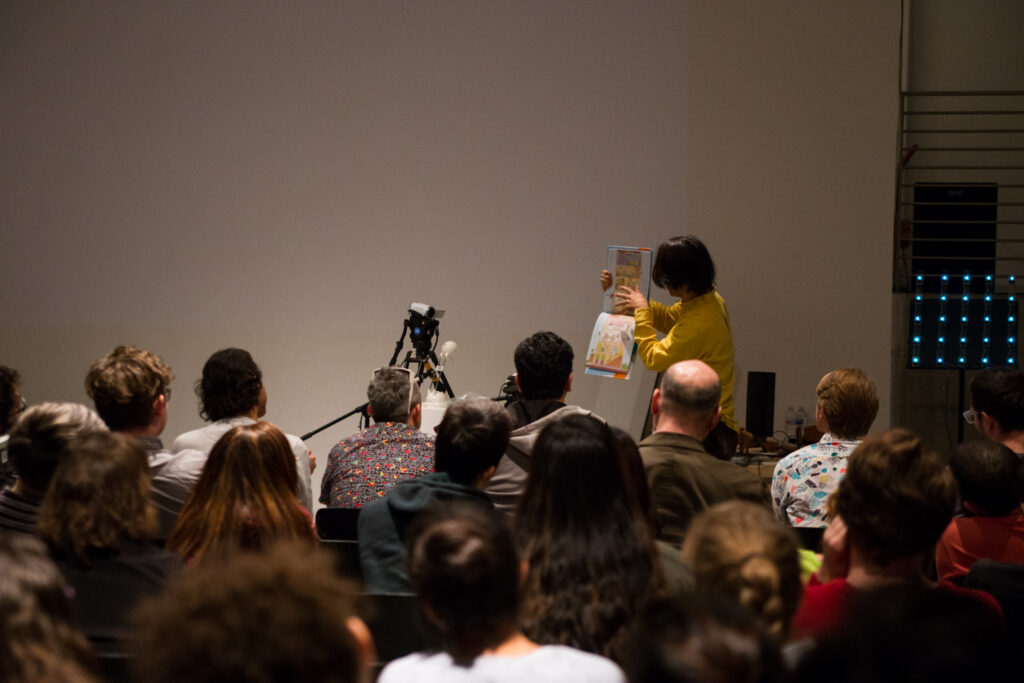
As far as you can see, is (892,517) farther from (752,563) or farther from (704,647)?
(704,647)

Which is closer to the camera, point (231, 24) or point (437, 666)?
point (437, 666)

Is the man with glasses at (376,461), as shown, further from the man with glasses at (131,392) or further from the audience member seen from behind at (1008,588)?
the audience member seen from behind at (1008,588)

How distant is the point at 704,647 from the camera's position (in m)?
1.01

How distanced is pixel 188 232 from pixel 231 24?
52.6 inches

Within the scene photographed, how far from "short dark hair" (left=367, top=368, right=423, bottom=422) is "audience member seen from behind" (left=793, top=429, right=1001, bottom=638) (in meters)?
1.84

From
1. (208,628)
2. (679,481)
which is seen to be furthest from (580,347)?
(208,628)

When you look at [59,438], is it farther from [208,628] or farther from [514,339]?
[514,339]

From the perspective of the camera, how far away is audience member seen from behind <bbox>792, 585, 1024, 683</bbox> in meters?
0.94

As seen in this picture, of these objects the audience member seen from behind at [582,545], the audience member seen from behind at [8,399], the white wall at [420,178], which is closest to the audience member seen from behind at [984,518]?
the audience member seen from behind at [582,545]

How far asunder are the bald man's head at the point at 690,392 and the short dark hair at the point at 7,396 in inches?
85.0

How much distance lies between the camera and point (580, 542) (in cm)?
181

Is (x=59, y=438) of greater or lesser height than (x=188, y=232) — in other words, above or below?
below

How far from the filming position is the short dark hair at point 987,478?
2.51 metres

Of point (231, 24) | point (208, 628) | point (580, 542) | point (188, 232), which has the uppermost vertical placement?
point (231, 24)
